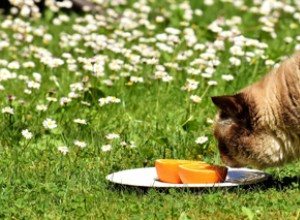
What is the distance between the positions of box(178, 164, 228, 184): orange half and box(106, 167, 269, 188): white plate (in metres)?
0.07

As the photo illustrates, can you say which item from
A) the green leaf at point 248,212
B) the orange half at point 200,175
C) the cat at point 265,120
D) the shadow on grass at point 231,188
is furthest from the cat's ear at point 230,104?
the green leaf at point 248,212

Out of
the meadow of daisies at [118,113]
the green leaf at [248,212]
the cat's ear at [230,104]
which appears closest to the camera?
the green leaf at [248,212]

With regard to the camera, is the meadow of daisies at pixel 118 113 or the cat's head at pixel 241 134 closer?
the meadow of daisies at pixel 118 113

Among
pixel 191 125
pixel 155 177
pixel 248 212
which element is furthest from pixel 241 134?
pixel 191 125

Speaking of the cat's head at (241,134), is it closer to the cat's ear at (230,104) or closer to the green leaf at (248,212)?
the cat's ear at (230,104)

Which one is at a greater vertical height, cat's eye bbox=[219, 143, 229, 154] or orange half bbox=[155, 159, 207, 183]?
cat's eye bbox=[219, 143, 229, 154]

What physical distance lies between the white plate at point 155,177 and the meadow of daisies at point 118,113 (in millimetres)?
69

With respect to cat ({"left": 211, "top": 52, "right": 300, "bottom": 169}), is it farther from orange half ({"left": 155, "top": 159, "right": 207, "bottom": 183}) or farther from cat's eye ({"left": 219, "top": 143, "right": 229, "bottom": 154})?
orange half ({"left": 155, "top": 159, "right": 207, "bottom": 183})

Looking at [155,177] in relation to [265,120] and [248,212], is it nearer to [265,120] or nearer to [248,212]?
[265,120]

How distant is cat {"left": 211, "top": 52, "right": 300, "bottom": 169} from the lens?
6535mm

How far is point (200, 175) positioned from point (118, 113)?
194 cm

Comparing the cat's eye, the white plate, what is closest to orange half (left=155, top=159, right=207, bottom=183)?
the white plate

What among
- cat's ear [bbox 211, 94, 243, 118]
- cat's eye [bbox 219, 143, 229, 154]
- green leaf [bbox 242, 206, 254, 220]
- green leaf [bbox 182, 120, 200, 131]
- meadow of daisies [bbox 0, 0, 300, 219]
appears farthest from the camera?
green leaf [bbox 182, 120, 200, 131]

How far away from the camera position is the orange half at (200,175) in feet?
21.7
